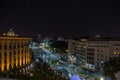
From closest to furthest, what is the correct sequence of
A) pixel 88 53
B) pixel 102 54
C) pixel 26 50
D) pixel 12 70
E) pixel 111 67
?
pixel 111 67, pixel 12 70, pixel 26 50, pixel 102 54, pixel 88 53

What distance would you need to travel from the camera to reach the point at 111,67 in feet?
98.2

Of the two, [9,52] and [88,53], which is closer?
[9,52]

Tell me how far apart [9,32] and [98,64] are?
17.1 m

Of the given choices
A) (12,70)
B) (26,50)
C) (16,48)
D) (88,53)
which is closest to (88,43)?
(88,53)

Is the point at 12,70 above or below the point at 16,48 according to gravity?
below

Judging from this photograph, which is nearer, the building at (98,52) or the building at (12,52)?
the building at (12,52)

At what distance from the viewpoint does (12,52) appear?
3662cm

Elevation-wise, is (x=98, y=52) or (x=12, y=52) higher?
(x=12, y=52)

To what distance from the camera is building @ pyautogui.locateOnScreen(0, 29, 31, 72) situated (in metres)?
34.3

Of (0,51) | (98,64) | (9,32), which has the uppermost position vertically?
(9,32)

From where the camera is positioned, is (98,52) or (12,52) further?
(98,52)

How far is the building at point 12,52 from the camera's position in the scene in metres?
34.3

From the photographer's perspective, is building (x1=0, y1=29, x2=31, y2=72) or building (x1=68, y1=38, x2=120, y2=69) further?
building (x1=68, y1=38, x2=120, y2=69)

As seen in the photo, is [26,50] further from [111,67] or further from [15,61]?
[111,67]
